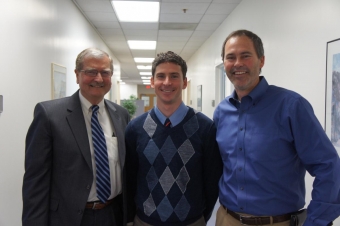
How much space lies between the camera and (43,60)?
9.74ft

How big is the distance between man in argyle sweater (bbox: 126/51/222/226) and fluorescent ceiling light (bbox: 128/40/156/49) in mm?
5644

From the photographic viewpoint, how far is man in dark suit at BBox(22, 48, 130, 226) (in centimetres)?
143

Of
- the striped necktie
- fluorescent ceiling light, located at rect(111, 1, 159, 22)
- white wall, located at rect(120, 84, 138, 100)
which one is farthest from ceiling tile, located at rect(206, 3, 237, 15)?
white wall, located at rect(120, 84, 138, 100)

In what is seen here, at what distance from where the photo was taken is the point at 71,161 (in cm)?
147

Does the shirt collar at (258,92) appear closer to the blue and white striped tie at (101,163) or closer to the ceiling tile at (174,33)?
the blue and white striped tie at (101,163)

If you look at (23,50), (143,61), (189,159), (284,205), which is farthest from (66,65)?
(143,61)

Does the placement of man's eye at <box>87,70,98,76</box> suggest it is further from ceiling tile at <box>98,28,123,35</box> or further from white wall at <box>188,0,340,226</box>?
ceiling tile at <box>98,28,123,35</box>

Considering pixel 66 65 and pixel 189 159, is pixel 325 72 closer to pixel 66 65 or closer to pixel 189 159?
pixel 189 159

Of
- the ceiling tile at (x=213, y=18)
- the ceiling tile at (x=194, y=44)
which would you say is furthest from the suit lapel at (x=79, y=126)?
the ceiling tile at (x=194, y=44)

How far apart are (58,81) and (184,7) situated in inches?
88.1

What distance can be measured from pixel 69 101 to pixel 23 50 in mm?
1235

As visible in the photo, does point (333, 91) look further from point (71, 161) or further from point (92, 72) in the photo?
point (71, 161)

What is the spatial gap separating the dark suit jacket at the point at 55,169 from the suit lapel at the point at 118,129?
0.21 metres

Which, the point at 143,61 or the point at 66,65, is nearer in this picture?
the point at 66,65
